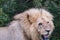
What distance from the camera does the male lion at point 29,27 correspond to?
219 inches

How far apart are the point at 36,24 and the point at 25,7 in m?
2.56

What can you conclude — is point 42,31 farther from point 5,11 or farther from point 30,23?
point 5,11

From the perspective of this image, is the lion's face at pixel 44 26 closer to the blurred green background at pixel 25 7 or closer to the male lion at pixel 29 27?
the male lion at pixel 29 27

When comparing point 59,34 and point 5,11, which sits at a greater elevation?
point 5,11

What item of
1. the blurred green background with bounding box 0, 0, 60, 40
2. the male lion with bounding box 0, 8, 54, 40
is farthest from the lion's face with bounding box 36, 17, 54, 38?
the blurred green background with bounding box 0, 0, 60, 40

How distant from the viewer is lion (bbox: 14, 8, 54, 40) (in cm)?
550

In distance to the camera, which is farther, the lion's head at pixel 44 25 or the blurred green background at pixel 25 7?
the blurred green background at pixel 25 7

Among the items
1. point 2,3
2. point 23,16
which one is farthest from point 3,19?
point 23,16

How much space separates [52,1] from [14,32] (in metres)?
2.42

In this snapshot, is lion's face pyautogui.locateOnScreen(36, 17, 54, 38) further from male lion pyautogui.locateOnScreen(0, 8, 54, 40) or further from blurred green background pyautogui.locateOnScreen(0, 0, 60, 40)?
blurred green background pyautogui.locateOnScreen(0, 0, 60, 40)

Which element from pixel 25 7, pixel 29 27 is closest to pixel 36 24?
pixel 29 27

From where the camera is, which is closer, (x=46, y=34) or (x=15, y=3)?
(x=46, y=34)

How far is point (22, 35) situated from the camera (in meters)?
5.63

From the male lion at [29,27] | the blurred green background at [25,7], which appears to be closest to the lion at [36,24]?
the male lion at [29,27]
